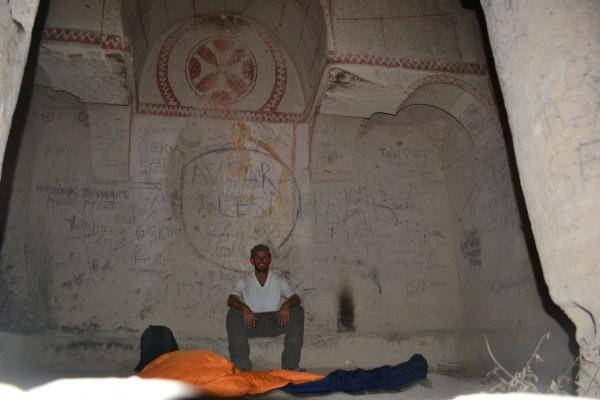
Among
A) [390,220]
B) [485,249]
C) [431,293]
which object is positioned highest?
[390,220]

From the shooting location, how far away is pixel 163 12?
5.72 meters

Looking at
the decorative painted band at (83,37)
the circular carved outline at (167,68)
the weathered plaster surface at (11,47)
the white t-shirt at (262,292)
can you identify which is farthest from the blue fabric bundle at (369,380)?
the circular carved outline at (167,68)

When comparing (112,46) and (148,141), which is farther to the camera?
(148,141)

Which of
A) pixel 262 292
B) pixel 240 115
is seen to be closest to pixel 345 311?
pixel 262 292

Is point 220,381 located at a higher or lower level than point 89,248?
lower

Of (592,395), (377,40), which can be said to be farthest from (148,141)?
(592,395)

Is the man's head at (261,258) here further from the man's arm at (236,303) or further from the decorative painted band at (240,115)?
the decorative painted band at (240,115)

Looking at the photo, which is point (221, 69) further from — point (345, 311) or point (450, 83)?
point (345, 311)

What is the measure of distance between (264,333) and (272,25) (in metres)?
3.50

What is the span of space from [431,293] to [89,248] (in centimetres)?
380

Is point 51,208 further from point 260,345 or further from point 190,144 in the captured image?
point 260,345

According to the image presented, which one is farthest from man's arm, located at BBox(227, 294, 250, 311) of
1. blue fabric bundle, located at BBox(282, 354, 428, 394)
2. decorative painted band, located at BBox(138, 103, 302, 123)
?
decorative painted band, located at BBox(138, 103, 302, 123)

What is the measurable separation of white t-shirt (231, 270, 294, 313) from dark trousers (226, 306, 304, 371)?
15 cm

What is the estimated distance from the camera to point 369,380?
3.51 metres
